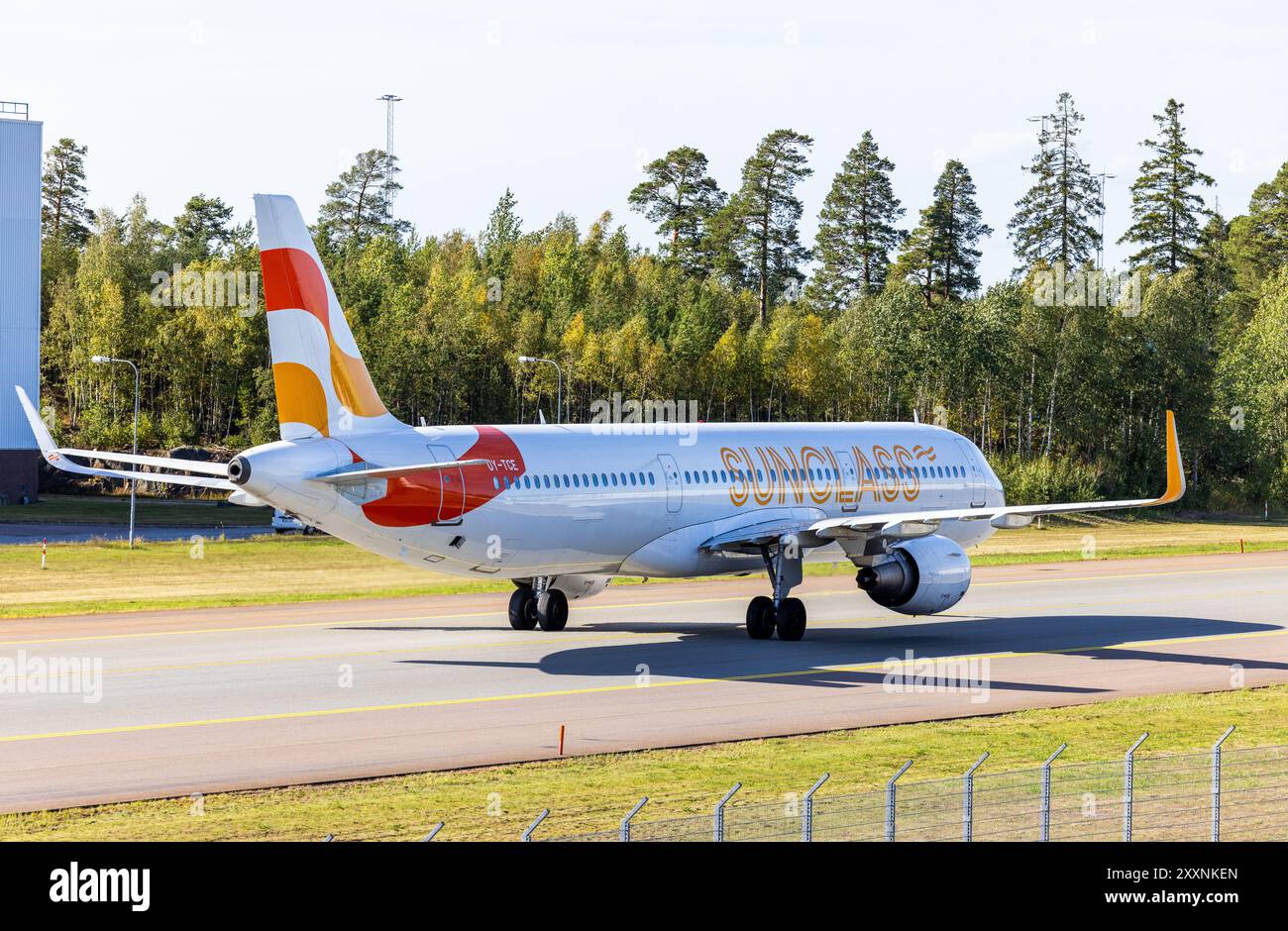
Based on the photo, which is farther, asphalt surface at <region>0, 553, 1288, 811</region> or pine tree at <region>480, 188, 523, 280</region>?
pine tree at <region>480, 188, 523, 280</region>

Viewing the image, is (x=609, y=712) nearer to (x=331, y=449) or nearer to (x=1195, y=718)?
(x=331, y=449)

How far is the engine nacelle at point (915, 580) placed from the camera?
113ft

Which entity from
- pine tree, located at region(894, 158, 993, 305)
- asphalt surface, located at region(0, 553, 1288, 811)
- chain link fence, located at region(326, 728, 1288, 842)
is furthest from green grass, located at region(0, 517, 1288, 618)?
pine tree, located at region(894, 158, 993, 305)

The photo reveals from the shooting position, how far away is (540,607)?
3612cm

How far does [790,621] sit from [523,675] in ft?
25.6

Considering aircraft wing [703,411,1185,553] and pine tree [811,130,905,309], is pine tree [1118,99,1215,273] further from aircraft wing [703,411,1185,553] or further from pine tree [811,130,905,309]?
aircraft wing [703,411,1185,553]

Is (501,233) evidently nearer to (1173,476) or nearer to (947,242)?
(947,242)

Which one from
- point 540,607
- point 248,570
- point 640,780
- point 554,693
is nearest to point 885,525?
point 540,607

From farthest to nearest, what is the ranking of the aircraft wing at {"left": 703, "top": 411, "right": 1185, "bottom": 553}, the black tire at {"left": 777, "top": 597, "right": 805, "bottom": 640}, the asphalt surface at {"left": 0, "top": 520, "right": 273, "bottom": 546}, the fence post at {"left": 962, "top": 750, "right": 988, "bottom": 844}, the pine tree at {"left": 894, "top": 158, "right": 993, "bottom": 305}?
the pine tree at {"left": 894, "top": 158, "right": 993, "bottom": 305}
the asphalt surface at {"left": 0, "top": 520, "right": 273, "bottom": 546}
the black tire at {"left": 777, "top": 597, "right": 805, "bottom": 640}
the aircraft wing at {"left": 703, "top": 411, "right": 1185, "bottom": 553}
the fence post at {"left": 962, "top": 750, "right": 988, "bottom": 844}

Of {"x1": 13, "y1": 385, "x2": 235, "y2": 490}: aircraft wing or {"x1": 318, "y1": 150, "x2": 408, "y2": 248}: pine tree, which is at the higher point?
{"x1": 318, "y1": 150, "x2": 408, "y2": 248}: pine tree

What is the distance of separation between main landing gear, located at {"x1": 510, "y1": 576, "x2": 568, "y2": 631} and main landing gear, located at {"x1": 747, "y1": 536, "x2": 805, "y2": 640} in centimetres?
446

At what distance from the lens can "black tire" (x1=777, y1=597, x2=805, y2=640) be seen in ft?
115
